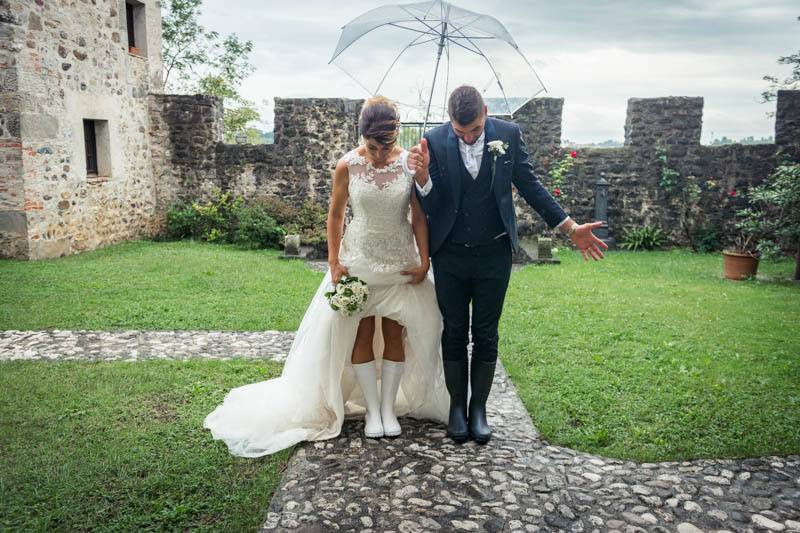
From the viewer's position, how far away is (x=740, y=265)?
960 cm

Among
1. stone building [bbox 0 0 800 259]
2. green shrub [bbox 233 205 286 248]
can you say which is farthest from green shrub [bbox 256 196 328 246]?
stone building [bbox 0 0 800 259]

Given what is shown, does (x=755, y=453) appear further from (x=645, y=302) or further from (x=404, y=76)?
(x=645, y=302)

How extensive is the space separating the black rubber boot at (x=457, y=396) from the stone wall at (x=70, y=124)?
→ 25.4 feet

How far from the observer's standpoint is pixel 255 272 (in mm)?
9508

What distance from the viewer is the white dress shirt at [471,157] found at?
3676 millimetres

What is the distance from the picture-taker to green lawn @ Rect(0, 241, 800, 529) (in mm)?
3312

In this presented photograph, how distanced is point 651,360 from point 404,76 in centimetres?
316

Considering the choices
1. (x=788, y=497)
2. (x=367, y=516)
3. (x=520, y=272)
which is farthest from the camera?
(x=520, y=272)

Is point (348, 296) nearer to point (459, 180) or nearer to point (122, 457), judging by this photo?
point (459, 180)

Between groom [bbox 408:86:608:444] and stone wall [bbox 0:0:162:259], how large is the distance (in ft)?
25.0

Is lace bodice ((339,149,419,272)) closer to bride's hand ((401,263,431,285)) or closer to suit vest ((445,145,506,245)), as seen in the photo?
bride's hand ((401,263,431,285))

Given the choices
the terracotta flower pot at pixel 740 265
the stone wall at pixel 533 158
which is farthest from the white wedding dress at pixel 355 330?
the stone wall at pixel 533 158

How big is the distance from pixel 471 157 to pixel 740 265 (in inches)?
294

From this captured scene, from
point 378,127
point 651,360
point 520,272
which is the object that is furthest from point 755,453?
point 520,272
